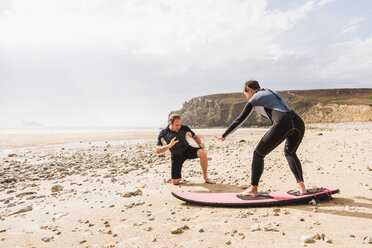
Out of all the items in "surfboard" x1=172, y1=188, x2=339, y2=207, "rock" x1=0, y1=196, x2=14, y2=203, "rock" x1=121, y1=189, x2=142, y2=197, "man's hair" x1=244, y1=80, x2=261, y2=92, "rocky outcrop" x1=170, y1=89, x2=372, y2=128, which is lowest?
"rock" x1=0, y1=196, x2=14, y2=203

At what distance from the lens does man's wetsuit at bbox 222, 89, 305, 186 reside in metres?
4.34

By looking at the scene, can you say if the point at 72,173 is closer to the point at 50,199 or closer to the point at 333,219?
the point at 50,199

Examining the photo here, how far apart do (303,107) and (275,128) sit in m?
69.8

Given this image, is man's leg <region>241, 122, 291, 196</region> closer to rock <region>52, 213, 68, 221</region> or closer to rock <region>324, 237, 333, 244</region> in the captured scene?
rock <region>324, 237, 333, 244</region>

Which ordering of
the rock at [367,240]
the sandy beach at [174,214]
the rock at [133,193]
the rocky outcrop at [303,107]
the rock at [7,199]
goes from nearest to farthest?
1. the rock at [367,240]
2. the sandy beach at [174,214]
3. the rock at [133,193]
4. the rock at [7,199]
5. the rocky outcrop at [303,107]

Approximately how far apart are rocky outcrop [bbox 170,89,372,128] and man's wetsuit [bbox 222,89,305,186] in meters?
57.4

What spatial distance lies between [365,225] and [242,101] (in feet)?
251

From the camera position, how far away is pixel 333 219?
3559 mm

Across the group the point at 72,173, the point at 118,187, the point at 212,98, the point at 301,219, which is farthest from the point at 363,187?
the point at 212,98

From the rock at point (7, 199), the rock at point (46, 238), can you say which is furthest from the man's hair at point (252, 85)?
the rock at point (7, 199)

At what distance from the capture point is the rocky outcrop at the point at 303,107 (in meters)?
55.1

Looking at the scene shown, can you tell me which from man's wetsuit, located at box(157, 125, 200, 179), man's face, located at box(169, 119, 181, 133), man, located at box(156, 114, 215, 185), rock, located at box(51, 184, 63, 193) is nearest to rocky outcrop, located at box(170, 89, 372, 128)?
man, located at box(156, 114, 215, 185)

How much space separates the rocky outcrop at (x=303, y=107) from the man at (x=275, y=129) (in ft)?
188

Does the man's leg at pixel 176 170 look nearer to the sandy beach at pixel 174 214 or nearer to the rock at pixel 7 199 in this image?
the sandy beach at pixel 174 214
